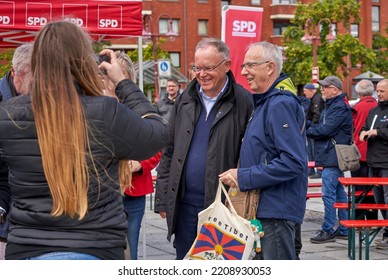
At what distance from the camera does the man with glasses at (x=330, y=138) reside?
844 centimetres

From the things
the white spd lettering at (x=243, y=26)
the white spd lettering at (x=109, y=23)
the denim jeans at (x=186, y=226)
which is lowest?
the denim jeans at (x=186, y=226)

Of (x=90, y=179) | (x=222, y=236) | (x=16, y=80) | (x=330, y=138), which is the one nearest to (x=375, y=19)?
(x=330, y=138)

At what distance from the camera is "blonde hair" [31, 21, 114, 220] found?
8.51 feet

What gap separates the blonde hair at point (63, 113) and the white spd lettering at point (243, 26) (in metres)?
7.38

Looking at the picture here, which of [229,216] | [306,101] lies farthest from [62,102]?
[306,101]

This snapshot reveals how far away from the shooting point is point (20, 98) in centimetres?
275

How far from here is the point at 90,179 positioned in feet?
8.68

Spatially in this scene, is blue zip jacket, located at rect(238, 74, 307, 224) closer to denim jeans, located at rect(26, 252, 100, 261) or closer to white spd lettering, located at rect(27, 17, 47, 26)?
denim jeans, located at rect(26, 252, 100, 261)

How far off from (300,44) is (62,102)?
148ft

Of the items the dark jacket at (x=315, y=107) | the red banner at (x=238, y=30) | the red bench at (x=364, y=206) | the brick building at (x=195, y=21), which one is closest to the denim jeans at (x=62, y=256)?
the red bench at (x=364, y=206)

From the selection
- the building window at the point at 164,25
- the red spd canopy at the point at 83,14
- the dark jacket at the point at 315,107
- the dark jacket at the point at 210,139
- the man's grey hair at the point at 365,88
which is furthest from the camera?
the building window at the point at 164,25

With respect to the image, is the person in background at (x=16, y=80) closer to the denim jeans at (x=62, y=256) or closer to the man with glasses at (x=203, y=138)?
the denim jeans at (x=62, y=256)

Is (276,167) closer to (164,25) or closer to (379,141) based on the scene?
(379,141)

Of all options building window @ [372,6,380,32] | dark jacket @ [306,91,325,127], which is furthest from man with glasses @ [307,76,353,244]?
building window @ [372,6,380,32]
